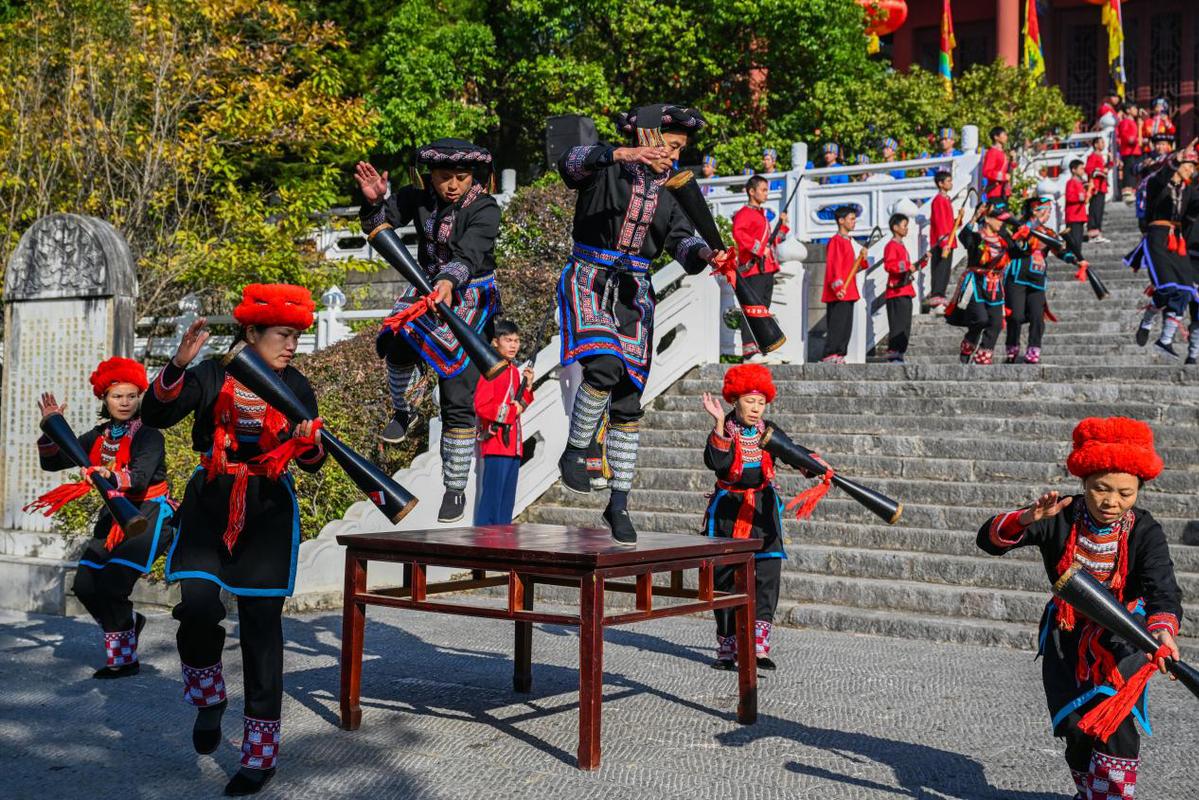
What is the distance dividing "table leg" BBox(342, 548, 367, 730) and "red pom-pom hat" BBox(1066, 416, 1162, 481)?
128 inches

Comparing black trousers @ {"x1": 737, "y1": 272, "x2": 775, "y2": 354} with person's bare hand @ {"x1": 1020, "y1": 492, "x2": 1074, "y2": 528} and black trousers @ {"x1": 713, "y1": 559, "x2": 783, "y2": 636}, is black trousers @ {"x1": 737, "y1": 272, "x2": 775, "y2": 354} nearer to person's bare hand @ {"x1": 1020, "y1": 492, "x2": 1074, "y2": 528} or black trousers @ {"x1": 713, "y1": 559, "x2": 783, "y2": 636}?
black trousers @ {"x1": 713, "y1": 559, "x2": 783, "y2": 636}

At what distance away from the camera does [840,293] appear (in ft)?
48.4

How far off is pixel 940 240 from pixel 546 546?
1255 cm

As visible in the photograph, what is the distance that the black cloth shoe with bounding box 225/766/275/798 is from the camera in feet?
16.1

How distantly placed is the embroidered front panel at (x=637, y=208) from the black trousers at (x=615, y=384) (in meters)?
0.59

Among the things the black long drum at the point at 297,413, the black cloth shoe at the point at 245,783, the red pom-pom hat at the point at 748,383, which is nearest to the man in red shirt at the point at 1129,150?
the red pom-pom hat at the point at 748,383

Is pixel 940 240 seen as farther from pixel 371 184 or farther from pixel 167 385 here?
pixel 167 385

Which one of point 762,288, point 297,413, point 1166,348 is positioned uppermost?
point 762,288

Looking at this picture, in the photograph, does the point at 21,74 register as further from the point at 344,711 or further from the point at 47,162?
the point at 344,711

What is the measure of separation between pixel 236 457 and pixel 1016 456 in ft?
23.6

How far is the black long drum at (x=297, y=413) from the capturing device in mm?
4992

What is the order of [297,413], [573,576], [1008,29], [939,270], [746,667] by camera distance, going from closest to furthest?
[297,413], [573,576], [746,667], [939,270], [1008,29]

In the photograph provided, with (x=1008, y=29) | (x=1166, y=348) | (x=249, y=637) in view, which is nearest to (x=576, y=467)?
(x=249, y=637)

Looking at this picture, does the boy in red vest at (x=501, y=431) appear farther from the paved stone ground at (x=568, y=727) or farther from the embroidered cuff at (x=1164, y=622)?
the embroidered cuff at (x=1164, y=622)
